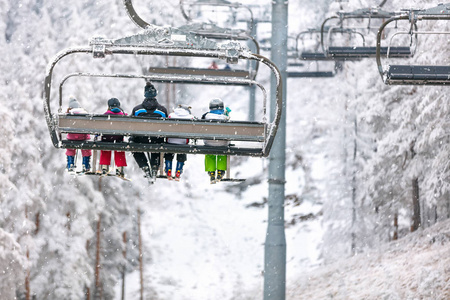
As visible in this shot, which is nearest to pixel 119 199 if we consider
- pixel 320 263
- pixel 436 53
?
pixel 320 263

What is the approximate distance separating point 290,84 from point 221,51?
27722mm

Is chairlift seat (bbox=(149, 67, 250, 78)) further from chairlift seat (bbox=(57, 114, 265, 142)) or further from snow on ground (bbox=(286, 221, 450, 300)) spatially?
snow on ground (bbox=(286, 221, 450, 300))

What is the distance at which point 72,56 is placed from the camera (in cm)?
2138

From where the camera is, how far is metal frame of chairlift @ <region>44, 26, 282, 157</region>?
6773mm

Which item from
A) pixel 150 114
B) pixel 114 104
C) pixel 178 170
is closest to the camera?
pixel 150 114

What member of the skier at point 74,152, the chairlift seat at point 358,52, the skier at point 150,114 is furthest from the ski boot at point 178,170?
the chairlift seat at point 358,52

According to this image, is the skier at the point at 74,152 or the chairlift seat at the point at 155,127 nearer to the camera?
the chairlift seat at the point at 155,127

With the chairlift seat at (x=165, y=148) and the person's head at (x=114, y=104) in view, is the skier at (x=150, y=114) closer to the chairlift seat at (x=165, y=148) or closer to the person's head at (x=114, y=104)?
the person's head at (x=114, y=104)

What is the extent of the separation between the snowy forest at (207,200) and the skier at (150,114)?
6861 mm

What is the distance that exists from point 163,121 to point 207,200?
75.0 feet

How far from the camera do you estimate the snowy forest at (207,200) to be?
18.6 metres

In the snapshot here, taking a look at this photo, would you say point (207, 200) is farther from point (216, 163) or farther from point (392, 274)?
point (216, 163)

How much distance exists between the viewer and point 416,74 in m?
8.42

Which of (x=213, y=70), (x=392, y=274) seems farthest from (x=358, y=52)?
(x=392, y=274)
